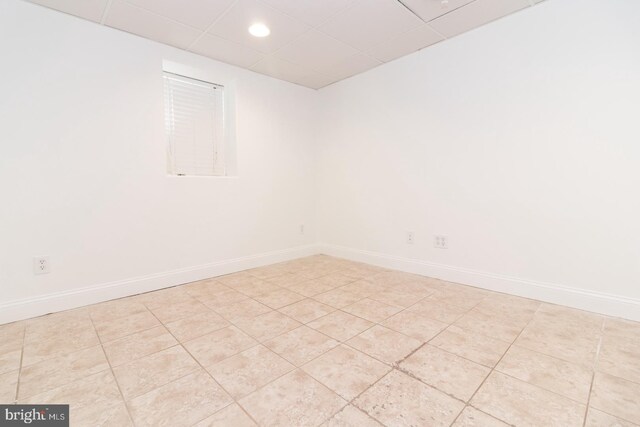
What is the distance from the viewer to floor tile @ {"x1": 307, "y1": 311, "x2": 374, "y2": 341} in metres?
1.83

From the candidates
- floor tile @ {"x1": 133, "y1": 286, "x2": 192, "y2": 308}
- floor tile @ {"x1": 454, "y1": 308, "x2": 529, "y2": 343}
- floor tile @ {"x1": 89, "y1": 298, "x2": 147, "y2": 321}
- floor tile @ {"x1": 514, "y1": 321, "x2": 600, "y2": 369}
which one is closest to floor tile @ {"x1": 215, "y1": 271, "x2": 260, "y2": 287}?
floor tile @ {"x1": 133, "y1": 286, "x2": 192, "y2": 308}

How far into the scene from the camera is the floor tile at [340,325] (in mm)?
1828

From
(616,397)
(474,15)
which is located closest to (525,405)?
(616,397)

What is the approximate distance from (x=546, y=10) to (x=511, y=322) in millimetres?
2371

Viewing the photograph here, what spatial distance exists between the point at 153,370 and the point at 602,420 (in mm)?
2026

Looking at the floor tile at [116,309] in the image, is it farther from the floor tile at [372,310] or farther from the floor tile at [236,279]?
the floor tile at [372,310]

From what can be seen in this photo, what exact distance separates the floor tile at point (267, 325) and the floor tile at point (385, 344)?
464 mm

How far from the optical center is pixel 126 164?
2523 mm

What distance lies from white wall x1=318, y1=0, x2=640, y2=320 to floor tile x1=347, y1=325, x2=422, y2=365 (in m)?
1.31

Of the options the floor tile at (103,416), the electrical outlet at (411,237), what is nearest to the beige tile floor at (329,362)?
the floor tile at (103,416)

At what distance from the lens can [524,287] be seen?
2.41 metres

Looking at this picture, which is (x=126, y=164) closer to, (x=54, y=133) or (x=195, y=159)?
(x=54, y=133)

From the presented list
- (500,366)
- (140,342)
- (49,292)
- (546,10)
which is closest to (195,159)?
(49,292)

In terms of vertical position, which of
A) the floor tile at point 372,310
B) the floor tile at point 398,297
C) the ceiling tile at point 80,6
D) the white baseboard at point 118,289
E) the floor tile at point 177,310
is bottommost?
the floor tile at point 177,310
